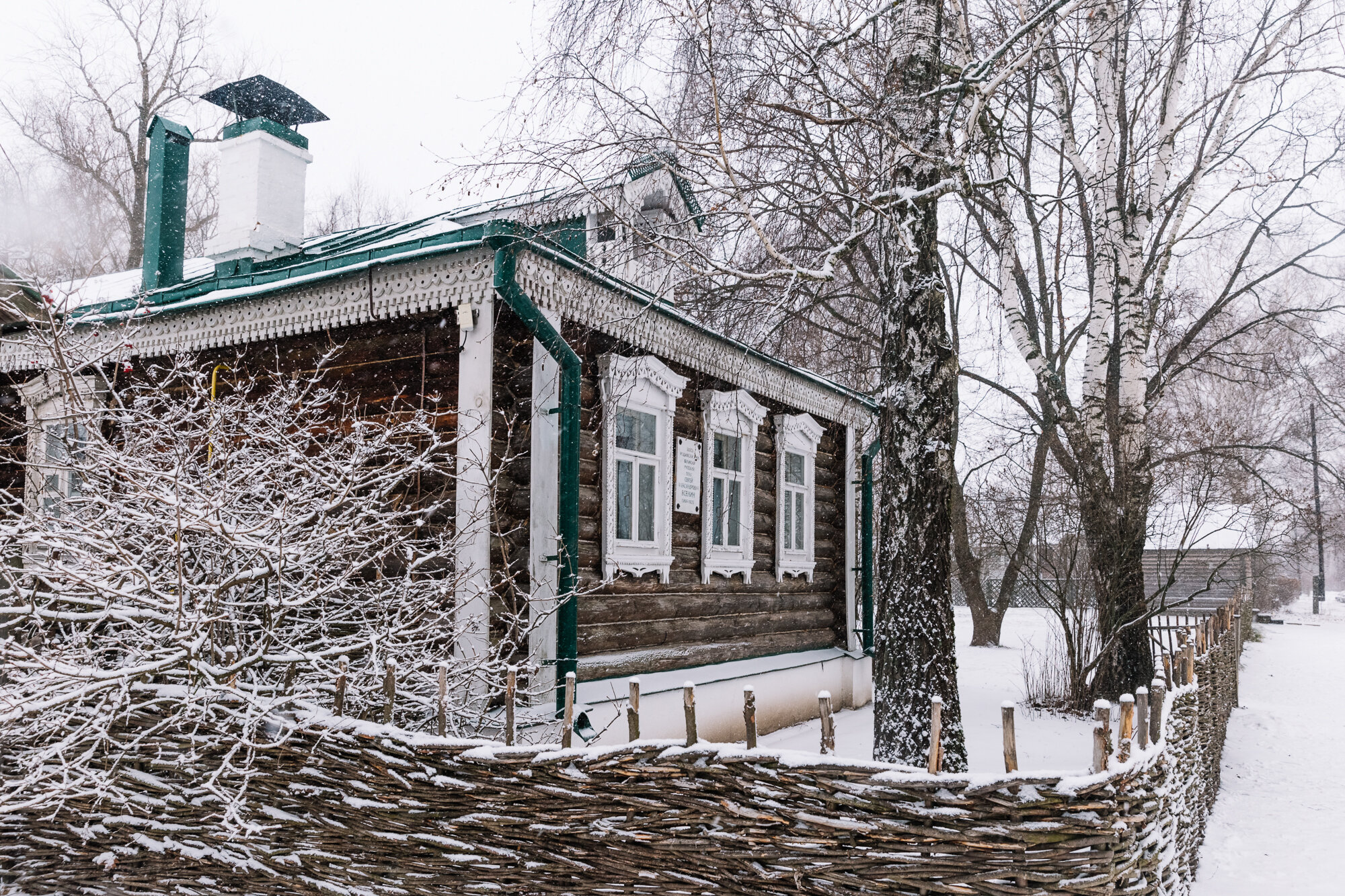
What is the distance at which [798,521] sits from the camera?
10875 millimetres

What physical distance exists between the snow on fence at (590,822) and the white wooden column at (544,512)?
5.82 ft

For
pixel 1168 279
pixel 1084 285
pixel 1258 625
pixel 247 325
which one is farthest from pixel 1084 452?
pixel 1258 625

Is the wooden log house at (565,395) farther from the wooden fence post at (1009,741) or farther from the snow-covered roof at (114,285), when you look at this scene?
the wooden fence post at (1009,741)

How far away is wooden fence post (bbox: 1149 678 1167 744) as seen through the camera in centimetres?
420

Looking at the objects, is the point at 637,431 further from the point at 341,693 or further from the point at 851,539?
the point at 851,539

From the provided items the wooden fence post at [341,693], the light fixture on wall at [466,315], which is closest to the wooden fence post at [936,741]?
the wooden fence post at [341,693]

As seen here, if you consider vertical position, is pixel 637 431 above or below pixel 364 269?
below

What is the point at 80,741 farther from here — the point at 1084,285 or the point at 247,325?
the point at 1084,285

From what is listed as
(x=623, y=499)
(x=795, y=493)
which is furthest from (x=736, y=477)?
(x=623, y=499)

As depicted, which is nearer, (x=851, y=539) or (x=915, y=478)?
(x=915, y=478)

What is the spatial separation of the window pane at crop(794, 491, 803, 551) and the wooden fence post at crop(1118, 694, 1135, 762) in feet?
22.9

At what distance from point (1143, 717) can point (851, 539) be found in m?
8.07

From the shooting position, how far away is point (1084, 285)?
16.9 metres

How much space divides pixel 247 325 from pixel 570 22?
10.9ft
